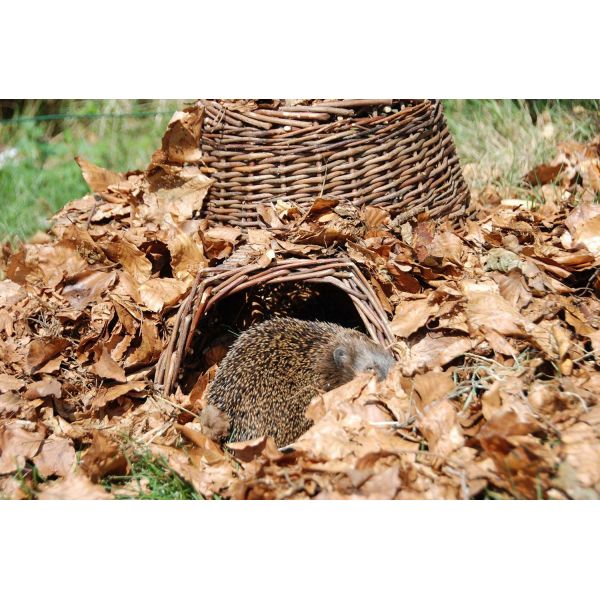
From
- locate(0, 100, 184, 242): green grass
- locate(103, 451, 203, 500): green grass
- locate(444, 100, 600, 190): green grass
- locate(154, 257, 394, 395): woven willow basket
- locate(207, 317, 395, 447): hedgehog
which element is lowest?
locate(103, 451, 203, 500): green grass

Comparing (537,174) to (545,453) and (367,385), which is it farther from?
(545,453)

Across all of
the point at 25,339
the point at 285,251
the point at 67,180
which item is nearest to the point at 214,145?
the point at 285,251

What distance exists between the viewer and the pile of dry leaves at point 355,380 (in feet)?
9.04

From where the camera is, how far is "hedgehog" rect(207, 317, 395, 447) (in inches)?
142

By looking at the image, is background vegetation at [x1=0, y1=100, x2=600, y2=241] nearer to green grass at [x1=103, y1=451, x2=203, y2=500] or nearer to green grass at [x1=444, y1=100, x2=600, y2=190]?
green grass at [x1=444, y1=100, x2=600, y2=190]

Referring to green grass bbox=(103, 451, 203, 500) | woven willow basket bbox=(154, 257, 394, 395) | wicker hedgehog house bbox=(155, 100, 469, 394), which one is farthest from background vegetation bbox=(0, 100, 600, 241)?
green grass bbox=(103, 451, 203, 500)

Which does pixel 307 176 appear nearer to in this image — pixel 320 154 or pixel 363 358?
pixel 320 154

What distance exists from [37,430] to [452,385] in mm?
2283

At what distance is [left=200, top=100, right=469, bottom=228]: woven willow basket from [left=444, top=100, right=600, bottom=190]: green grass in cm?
158

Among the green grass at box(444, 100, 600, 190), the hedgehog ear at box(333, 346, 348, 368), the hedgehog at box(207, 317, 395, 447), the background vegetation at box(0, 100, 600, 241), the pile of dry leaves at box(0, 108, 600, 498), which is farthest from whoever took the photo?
the background vegetation at box(0, 100, 600, 241)

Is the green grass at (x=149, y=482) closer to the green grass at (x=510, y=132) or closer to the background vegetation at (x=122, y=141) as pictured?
the background vegetation at (x=122, y=141)

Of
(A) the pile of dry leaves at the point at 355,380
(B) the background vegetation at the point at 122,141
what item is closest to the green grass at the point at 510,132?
(B) the background vegetation at the point at 122,141

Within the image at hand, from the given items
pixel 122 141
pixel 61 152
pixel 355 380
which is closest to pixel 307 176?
pixel 355 380

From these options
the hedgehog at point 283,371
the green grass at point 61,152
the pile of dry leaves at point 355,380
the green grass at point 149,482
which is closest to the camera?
the pile of dry leaves at point 355,380
